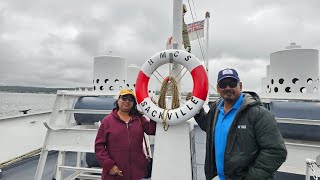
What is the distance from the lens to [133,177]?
175 cm

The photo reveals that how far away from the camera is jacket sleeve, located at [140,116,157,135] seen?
1.87 m

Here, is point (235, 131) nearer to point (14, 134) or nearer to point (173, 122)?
point (173, 122)

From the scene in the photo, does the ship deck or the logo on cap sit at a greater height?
the logo on cap

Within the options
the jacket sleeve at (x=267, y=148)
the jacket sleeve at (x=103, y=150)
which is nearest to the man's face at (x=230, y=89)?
the jacket sleeve at (x=267, y=148)

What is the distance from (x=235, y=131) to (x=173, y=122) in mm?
536

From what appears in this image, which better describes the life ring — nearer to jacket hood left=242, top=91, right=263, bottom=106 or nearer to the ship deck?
jacket hood left=242, top=91, right=263, bottom=106

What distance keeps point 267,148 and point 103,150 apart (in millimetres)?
1077

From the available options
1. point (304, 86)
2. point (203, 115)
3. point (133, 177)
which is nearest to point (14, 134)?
point (133, 177)

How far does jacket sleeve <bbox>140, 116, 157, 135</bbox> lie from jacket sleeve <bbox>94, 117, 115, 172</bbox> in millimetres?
290

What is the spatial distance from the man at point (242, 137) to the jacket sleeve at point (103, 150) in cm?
72

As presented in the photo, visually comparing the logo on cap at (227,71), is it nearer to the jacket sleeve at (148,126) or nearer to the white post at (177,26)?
the white post at (177,26)

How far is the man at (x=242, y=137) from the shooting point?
49.2 inches

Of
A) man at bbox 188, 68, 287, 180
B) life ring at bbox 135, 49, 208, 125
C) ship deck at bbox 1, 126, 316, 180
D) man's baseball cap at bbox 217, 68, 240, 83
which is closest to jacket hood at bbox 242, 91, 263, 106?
man at bbox 188, 68, 287, 180

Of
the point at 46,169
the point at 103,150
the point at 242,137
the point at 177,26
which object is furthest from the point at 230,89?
the point at 46,169
